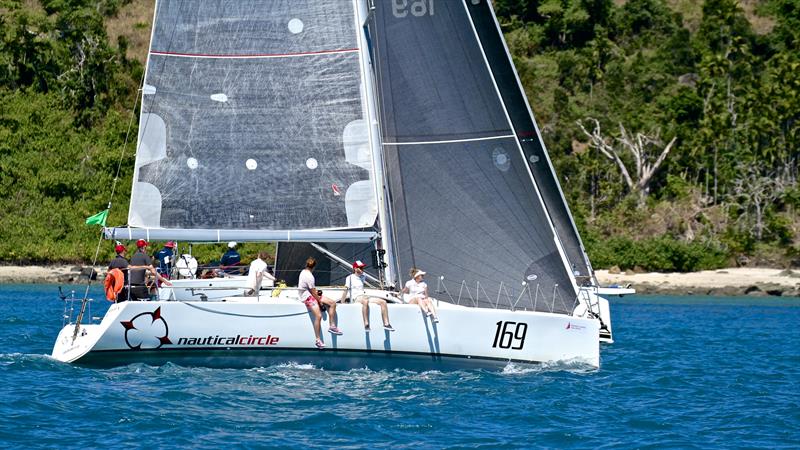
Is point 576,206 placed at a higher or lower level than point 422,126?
higher

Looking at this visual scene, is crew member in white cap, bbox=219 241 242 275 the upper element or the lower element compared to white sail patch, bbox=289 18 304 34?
lower

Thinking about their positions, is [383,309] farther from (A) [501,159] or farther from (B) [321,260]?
(A) [501,159]

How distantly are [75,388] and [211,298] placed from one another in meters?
2.71

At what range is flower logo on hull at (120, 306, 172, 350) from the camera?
16.6 m

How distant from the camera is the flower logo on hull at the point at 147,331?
16.6 meters

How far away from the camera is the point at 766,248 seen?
49.6 m

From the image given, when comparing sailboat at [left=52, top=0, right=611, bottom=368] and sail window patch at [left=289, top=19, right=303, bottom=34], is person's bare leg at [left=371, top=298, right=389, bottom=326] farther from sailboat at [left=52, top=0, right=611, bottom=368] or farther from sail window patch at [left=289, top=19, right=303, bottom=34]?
sail window patch at [left=289, top=19, right=303, bottom=34]

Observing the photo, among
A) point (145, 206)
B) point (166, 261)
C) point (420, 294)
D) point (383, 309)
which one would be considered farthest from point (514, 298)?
point (145, 206)

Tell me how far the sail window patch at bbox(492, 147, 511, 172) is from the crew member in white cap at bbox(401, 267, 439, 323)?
243cm

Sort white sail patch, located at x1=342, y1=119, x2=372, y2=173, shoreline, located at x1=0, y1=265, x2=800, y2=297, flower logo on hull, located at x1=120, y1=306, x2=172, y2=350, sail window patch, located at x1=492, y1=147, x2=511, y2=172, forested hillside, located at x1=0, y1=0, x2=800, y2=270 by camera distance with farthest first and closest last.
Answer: forested hillside, located at x1=0, y1=0, x2=800, y2=270 < shoreline, located at x1=0, y1=265, x2=800, y2=297 < sail window patch, located at x1=492, y1=147, x2=511, y2=172 < white sail patch, located at x1=342, y1=119, x2=372, y2=173 < flower logo on hull, located at x1=120, y1=306, x2=172, y2=350

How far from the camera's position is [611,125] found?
56.3 meters

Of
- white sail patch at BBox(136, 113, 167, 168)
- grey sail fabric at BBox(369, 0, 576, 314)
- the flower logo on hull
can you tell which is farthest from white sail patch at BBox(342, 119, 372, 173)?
the flower logo on hull

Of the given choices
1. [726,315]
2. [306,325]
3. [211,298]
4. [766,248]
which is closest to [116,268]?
[211,298]

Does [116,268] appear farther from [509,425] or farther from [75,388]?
[509,425]
